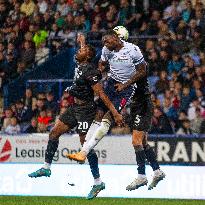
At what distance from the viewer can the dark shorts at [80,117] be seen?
55.7 feet

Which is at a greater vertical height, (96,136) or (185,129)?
(96,136)

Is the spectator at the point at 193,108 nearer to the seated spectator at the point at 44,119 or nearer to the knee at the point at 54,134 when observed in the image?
the seated spectator at the point at 44,119

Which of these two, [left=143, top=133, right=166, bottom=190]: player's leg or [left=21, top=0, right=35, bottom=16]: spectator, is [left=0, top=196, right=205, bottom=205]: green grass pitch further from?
[left=21, top=0, right=35, bottom=16]: spectator

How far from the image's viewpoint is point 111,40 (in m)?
16.4

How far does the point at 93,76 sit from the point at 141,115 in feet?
3.58

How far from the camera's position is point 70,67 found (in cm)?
2564

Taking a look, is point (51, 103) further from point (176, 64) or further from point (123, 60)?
point (123, 60)

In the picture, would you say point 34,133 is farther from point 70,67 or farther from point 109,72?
point 109,72

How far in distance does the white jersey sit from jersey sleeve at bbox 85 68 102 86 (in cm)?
23

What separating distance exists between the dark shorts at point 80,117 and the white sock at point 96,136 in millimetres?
401

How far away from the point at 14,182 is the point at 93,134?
12.8 feet

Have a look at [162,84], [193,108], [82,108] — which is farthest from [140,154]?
[162,84]

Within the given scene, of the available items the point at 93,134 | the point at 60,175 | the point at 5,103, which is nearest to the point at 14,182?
the point at 60,175

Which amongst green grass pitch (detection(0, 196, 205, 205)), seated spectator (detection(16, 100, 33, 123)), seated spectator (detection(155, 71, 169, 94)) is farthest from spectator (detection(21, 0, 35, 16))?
green grass pitch (detection(0, 196, 205, 205))
